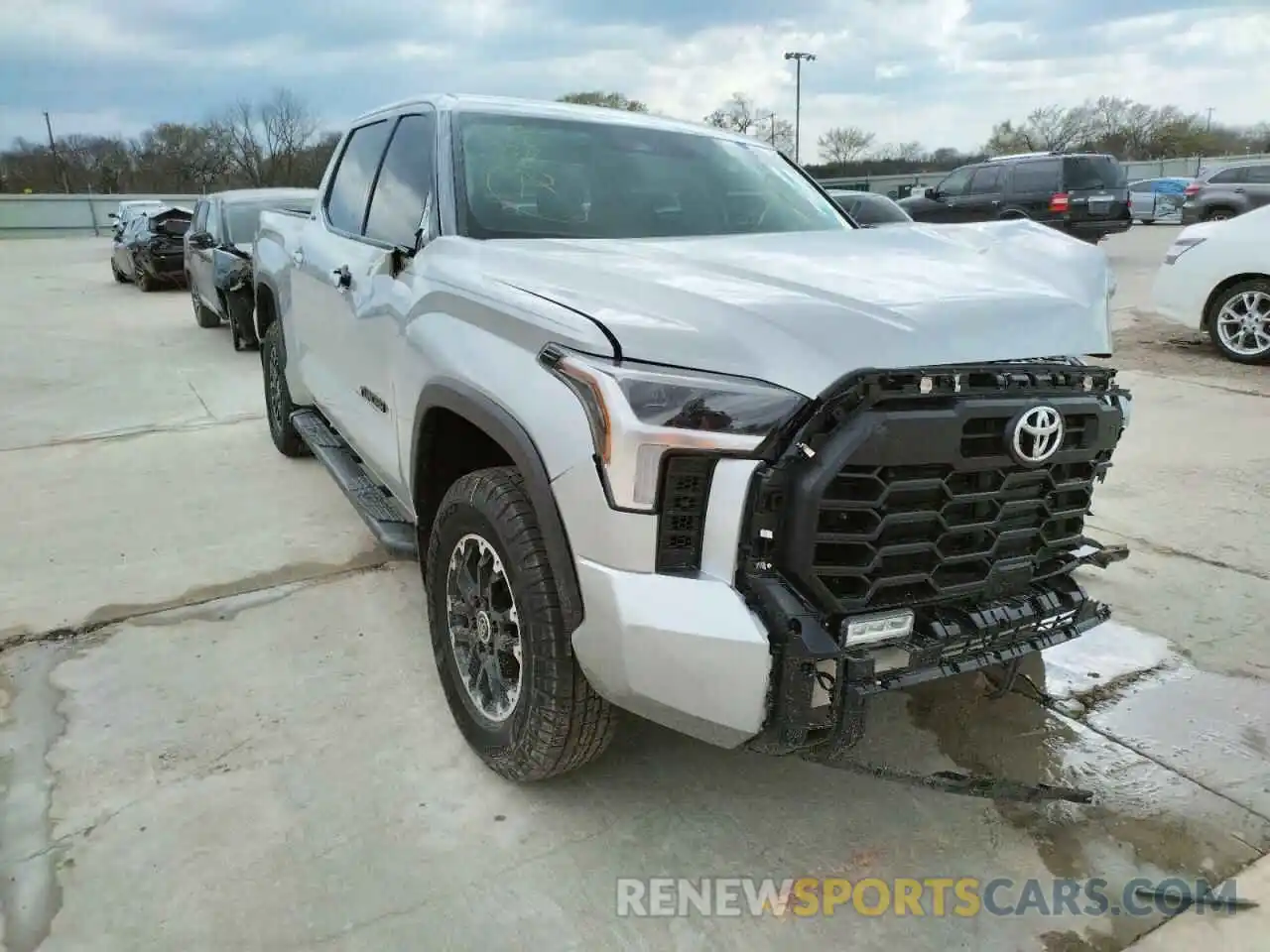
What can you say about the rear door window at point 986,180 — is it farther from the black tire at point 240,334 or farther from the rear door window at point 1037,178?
the black tire at point 240,334

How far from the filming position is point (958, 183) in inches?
733

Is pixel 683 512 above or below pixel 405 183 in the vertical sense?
below

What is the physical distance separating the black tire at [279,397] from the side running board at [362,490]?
45cm

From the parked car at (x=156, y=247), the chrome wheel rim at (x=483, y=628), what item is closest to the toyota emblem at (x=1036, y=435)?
the chrome wheel rim at (x=483, y=628)

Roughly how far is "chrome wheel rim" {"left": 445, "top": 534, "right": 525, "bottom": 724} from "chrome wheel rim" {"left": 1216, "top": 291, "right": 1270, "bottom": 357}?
8535 millimetres

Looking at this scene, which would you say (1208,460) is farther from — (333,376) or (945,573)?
(333,376)

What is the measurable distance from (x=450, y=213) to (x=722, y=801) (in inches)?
80.7

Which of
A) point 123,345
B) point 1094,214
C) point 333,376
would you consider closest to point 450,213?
point 333,376

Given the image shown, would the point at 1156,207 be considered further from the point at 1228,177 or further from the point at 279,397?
the point at 279,397

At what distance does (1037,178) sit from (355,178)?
16.3 m

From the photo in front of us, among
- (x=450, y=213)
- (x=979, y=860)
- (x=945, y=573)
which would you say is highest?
(x=450, y=213)

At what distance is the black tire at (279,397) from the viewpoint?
18.2ft

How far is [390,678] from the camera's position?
11.2 ft

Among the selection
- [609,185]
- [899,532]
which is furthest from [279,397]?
[899,532]
